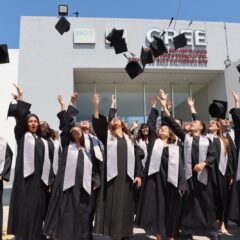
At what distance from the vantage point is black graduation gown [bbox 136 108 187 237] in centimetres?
489

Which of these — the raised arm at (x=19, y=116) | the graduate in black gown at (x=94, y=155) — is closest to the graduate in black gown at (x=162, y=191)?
the graduate in black gown at (x=94, y=155)

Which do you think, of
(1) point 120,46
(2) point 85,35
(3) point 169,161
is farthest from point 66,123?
(2) point 85,35

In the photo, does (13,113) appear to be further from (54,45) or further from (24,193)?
(54,45)

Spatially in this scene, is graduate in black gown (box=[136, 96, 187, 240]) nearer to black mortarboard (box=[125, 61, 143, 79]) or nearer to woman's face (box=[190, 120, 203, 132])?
woman's face (box=[190, 120, 203, 132])

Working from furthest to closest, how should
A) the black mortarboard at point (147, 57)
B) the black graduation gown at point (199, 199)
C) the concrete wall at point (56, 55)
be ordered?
the concrete wall at point (56, 55) < the black mortarboard at point (147, 57) < the black graduation gown at point (199, 199)

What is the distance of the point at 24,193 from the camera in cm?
472

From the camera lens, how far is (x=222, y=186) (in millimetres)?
5363

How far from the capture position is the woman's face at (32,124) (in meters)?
4.96

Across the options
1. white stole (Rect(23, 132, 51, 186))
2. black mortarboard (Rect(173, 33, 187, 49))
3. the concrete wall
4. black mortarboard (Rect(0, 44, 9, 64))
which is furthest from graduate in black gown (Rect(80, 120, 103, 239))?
the concrete wall

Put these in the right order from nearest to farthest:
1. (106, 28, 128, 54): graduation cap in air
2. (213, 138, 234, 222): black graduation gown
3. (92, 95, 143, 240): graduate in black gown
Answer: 1. (92, 95, 143, 240): graduate in black gown
2. (213, 138, 234, 222): black graduation gown
3. (106, 28, 128, 54): graduation cap in air

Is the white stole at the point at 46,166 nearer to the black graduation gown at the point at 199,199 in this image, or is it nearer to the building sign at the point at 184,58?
the black graduation gown at the point at 199,199

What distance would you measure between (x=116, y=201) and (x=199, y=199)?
1206 mm

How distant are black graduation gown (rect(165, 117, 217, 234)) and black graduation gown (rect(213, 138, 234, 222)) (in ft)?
0.35

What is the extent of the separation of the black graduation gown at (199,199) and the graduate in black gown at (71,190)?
1338mm
